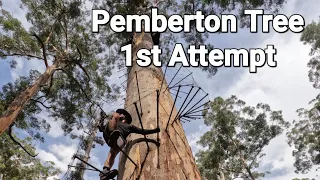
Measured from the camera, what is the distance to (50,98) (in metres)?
11.9

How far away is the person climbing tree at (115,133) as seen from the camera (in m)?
2.01

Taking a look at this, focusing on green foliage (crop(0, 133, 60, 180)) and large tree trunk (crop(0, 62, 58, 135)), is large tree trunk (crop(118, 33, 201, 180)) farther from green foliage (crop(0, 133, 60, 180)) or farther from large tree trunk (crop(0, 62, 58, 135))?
green foliage (crop(0, 133, 60, 180))

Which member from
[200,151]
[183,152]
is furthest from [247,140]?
[183,152]

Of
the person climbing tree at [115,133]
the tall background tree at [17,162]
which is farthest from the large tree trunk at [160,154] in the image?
the tall background tree at [17,162]

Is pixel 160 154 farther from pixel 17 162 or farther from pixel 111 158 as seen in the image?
pixel 17 162

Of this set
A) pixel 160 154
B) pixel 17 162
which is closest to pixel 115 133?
pixel 160 154

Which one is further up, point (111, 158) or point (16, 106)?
point (16, 106)

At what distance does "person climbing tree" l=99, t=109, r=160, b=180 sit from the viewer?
2.01m

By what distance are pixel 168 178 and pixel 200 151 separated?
53.3 ft

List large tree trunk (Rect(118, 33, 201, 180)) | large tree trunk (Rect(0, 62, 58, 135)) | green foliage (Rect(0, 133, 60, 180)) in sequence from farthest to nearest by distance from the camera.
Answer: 1. green foliage (Rect(0, 133, 60, 180))
2. large tree trunk (Rect(0, 62, 58, 135))
3. large tree trunk (Rect(118, 33, 201, 180))

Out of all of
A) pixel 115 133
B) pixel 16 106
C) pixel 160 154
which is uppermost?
pixel 16 106

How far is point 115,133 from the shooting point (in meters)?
2.02

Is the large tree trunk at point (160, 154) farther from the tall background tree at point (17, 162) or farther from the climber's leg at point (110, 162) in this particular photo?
the tall background tree at point (17, 162)

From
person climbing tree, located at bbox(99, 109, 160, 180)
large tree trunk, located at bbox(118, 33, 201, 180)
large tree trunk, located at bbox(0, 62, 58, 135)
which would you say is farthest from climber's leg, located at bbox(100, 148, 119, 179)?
large tree trunk, located at bbox(0, 62, 58, 135)
